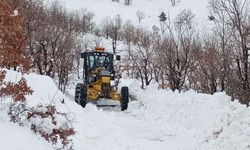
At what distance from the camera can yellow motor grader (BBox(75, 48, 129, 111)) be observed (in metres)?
20.0

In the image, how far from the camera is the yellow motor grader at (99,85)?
2003cm

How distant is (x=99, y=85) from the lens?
819 inches

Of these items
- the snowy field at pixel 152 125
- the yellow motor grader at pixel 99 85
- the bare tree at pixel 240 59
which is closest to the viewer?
Answer: the snowy field at pixel 152 125

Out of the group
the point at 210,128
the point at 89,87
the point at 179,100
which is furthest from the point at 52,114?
the point at 89,87

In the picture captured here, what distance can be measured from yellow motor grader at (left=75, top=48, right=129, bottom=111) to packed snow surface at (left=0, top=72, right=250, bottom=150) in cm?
61

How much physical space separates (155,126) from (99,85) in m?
6.02

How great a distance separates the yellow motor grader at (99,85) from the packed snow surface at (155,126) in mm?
608

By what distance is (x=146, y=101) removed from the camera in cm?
2122

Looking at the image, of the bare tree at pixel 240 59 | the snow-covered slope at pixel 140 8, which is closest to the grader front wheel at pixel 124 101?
the bare tree at pixel 240 59

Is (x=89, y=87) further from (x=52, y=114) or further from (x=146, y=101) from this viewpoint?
(x=52, y=114)

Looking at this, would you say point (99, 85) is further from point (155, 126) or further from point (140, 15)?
point (140, 15)

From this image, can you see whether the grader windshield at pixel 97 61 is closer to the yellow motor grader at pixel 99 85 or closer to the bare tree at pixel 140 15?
the yellow motor grader at pixel 99 85

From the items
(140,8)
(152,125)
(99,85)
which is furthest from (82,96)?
(140,8)

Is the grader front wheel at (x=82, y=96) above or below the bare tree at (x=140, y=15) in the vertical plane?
below
